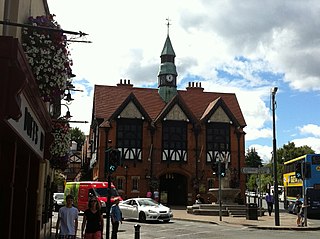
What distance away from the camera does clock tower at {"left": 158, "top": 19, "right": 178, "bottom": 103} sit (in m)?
51.3

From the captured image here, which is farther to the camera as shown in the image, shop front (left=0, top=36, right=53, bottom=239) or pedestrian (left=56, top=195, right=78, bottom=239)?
pedestrian (left=56, top=195, right=78, bottom=239)

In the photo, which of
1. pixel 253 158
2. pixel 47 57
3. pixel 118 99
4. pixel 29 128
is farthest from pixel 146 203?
pixel 253 158

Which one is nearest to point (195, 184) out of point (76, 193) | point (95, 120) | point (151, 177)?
point (151, 177)

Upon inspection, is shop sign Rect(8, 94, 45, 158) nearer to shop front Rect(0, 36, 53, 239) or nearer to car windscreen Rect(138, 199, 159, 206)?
shop front Rect(0, 36, 53, 239)

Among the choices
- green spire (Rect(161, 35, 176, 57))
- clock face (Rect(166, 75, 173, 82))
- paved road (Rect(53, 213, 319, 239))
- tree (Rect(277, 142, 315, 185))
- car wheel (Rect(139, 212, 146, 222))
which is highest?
green spire (Rect(161, 35, 176, 57))

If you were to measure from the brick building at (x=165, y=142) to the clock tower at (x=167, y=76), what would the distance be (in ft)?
7.02

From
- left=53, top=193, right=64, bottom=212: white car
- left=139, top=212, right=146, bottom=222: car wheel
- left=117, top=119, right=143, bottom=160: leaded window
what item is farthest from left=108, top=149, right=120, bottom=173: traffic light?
left=117, top=119, right=143, bottom=160: leaded window

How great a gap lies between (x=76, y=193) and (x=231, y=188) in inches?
443

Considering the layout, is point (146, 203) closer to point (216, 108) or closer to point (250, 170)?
point (250, 170)

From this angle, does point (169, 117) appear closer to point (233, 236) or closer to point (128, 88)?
point (128, 88)

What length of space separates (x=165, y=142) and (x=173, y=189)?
5736 millimetres

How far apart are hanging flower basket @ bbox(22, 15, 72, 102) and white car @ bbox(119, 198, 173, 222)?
1673 cm

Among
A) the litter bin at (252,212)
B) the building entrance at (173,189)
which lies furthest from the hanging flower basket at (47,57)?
the building entrance at (173,189)

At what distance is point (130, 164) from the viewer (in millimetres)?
44469
